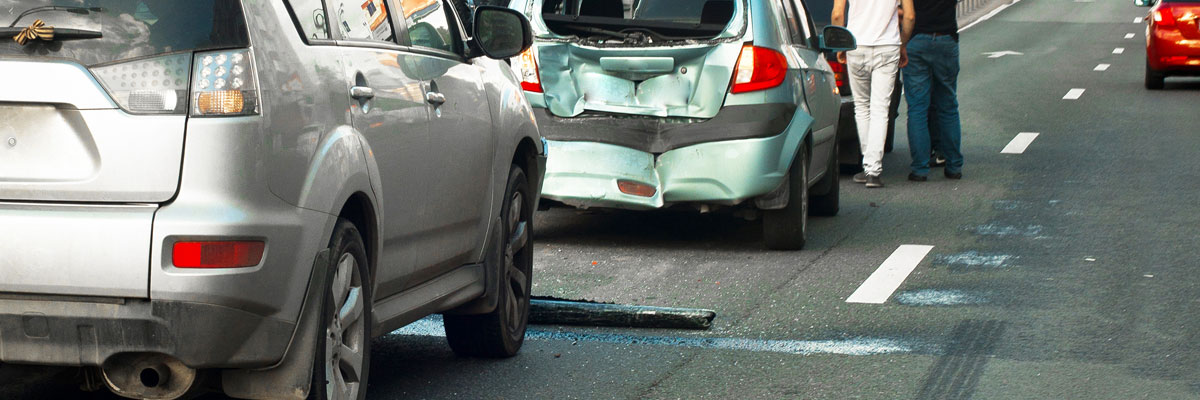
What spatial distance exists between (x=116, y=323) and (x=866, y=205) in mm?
7970

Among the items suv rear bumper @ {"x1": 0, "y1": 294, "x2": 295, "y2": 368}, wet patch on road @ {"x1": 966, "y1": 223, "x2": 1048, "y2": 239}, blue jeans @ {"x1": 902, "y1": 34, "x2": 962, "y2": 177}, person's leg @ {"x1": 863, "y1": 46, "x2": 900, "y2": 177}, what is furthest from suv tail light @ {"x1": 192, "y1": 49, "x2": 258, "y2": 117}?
blue jeans @ {"x1": 902, "y1": 34, "x2": 962, "y2": 177}

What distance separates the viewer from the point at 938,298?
24.6 ft

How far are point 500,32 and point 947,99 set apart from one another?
7.23 metres

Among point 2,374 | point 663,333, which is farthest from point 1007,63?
point 2,374

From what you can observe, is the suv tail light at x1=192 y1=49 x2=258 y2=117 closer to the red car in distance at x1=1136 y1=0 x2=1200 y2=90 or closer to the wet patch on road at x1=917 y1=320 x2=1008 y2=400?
the wet patch on road at x1=917 y1=320 x2=1008 y2=400

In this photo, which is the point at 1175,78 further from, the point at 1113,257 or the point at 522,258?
the point at 522,258

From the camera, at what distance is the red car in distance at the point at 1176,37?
2069 centimetres

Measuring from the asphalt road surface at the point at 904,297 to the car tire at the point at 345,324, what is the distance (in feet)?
2.78

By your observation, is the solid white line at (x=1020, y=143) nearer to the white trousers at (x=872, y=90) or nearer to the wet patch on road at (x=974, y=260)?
the white trousers at (x=872, y=90)

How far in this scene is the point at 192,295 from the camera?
379 cm

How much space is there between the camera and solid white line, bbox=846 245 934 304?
7.59 meters

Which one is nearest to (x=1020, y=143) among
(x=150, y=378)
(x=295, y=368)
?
(x=295, y=368)

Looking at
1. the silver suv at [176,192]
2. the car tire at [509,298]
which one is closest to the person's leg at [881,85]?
the car tire at [509,298]

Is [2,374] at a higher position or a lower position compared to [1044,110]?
higher
